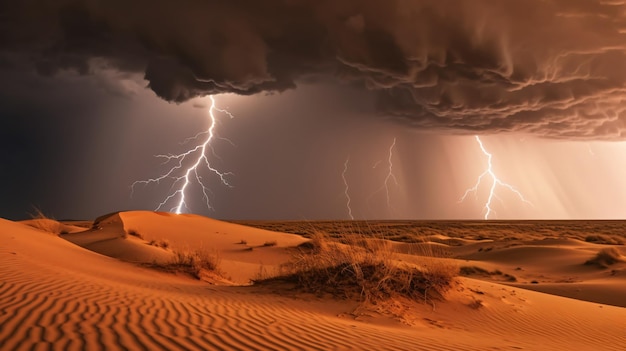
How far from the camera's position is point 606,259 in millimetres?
21062

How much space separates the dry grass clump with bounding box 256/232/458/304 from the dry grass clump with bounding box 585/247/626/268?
48.7 feet

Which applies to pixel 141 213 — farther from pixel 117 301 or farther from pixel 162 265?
pixel 117 301

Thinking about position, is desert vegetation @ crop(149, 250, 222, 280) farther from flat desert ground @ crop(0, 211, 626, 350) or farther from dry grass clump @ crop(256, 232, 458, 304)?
dry grass clump @ crop(256, 232, 458, 304)

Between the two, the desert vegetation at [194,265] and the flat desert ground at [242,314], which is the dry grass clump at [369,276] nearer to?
the flat desert ground at [242,314]

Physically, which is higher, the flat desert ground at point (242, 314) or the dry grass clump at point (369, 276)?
the dry grass clump at point (369, 276)

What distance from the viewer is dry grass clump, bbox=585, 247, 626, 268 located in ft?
68.2

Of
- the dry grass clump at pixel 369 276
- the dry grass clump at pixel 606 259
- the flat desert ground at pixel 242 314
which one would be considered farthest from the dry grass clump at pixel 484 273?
the dry grass clump at pixel 369 276

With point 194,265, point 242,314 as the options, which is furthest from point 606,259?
point 242,314

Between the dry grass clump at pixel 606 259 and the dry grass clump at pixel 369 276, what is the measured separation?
14.9 meters

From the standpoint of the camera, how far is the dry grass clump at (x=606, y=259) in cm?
2079

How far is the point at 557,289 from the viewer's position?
15.5 metres

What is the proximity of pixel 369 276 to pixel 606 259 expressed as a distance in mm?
17022

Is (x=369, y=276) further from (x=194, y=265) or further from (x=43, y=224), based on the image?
(x=43, y=224)

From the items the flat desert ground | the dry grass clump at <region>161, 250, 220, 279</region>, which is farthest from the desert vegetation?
the flat desert ground
